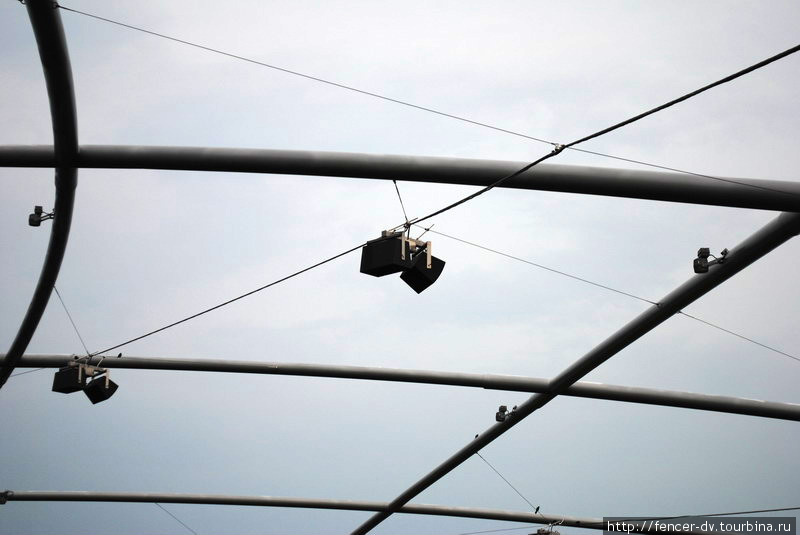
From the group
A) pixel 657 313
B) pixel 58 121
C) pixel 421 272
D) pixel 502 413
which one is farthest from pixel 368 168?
pixel 502 413

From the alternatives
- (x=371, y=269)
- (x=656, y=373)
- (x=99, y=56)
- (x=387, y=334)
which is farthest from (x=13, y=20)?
(x=656, y=373)

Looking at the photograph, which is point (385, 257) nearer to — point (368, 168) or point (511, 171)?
point (368, 168)

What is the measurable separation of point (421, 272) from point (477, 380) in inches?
258

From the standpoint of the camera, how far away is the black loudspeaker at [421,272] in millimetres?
10383

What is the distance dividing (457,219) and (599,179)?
1860cm

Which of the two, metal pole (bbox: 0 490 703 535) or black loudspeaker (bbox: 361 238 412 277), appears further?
metal pole (bbox: 0 490 703 535)

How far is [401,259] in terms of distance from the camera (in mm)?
10148

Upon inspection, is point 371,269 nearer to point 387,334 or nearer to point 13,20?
point 13,20

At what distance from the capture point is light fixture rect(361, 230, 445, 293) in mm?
10188

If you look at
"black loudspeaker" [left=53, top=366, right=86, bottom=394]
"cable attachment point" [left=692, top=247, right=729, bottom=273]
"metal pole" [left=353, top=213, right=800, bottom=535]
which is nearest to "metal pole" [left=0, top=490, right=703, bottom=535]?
"metal pole" [left=353, top=213, right=800, bottom=535]

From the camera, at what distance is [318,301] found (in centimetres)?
3133

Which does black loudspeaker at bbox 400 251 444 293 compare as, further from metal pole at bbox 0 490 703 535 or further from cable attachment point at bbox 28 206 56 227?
metal pole at bbox 0 490 703 535

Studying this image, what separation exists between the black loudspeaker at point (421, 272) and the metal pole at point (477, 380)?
20.1 feet

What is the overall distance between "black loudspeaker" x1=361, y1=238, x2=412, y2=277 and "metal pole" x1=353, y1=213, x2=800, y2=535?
13.5 feet
